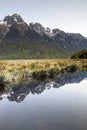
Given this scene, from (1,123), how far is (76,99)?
842cm

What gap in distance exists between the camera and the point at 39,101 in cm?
2078

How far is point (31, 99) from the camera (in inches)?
862

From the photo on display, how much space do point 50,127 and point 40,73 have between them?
29.8 m

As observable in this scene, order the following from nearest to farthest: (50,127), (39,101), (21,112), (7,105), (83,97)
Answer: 1. (50,127)
2. (21,112)
3. (7,105)
4. (39,101)
5. (83,97)

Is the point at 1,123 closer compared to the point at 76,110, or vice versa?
the point at 1,123

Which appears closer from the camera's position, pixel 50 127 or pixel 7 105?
pixel 50 127

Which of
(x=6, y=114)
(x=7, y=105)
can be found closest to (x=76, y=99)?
(x=7, y=105)

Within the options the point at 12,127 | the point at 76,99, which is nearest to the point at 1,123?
the point at 12,127

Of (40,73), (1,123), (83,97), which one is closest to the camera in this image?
(1,123)

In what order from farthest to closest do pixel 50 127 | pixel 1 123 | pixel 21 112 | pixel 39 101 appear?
1. pixel 39 101
2. pixel 21 112
3. pixel 1 123
4. pixel 50 127

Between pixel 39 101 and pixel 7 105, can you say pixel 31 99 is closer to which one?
pixel 39 101

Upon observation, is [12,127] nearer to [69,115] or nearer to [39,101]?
[69,115]

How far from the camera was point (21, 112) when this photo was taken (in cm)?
1661

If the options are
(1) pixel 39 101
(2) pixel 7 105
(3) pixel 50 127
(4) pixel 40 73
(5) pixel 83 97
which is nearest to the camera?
(3) pixel 50 127
